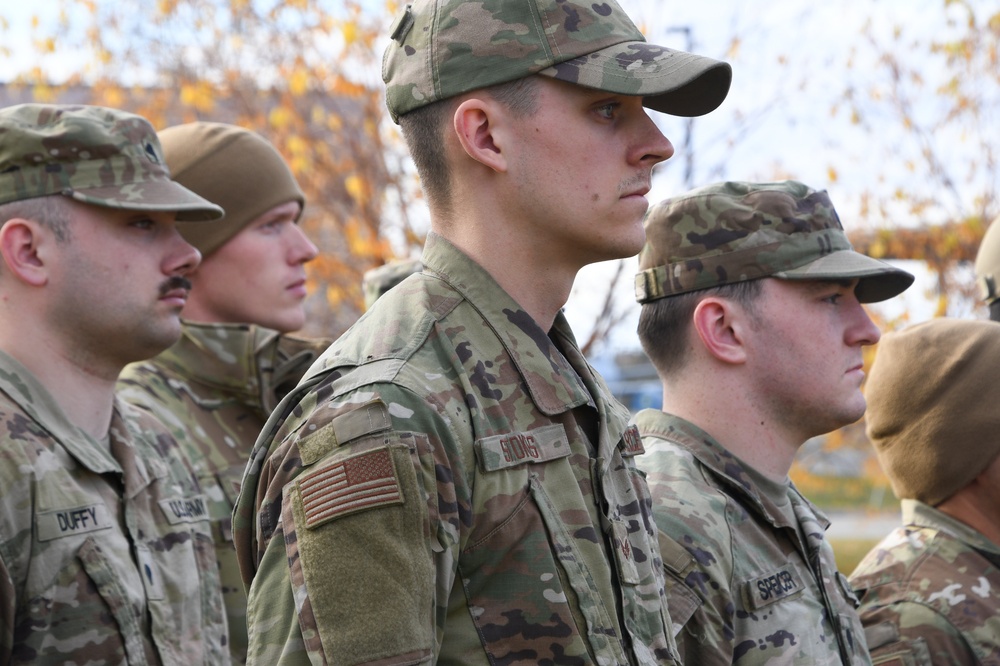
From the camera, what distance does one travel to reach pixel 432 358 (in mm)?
2090

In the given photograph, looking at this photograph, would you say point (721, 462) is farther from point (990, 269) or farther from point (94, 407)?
point (990, 269)

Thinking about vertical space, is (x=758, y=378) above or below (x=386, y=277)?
below

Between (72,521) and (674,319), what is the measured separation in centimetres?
173

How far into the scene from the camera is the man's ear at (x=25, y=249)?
3516 mm

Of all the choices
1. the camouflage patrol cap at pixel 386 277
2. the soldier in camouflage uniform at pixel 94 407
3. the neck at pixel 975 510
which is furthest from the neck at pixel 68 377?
the neck at pixel 975 510

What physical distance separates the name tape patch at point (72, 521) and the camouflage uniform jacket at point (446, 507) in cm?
112

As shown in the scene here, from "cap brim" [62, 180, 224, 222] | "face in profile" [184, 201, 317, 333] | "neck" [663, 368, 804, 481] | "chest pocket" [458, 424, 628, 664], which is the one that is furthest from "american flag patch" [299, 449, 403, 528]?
"face in profile" [184, 201, 317, 333]

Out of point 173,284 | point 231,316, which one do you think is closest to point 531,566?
point 173,284

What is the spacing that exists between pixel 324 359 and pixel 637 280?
1.62 meters

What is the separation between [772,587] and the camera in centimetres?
298

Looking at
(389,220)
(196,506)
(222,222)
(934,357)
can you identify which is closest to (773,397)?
(934,357)

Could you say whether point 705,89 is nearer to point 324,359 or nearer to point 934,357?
point 324,359

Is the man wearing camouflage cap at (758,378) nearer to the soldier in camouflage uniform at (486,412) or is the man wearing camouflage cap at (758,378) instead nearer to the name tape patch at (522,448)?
the soldier in camouflage uniform at (486,412)

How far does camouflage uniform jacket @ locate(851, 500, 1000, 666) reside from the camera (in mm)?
3420
